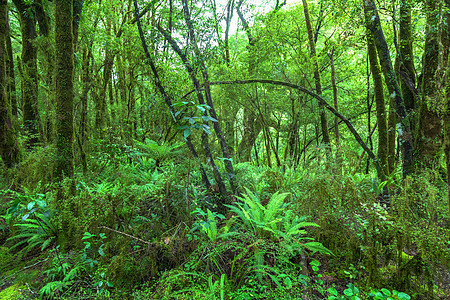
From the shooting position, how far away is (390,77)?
11.6ft

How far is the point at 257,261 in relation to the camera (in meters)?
2.23

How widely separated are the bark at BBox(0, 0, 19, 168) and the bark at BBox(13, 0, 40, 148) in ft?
3.13

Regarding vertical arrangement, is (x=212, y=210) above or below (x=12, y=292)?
above

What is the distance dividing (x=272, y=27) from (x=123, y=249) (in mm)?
6846

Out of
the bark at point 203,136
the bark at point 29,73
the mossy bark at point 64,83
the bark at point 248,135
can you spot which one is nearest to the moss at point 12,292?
the mossy bark at point 64,83

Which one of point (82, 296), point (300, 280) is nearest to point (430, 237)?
point (300, 280)

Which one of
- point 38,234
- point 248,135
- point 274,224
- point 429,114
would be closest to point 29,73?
point 38,234

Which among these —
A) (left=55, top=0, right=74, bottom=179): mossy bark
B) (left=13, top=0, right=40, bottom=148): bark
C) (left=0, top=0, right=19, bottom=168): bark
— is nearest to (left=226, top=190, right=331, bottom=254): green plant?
(left=55, top=0, right=74, bottom=179): mossy bark

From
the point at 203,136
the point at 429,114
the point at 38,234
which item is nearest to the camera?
the point at 38,234

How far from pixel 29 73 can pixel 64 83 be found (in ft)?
13.3

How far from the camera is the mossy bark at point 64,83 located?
310cm

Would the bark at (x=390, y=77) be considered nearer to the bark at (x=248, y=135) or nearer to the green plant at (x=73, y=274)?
the green plant at (x=73, y=274)

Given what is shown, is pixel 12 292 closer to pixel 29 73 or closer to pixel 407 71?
pixel 29 73

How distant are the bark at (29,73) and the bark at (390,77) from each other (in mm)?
7367
